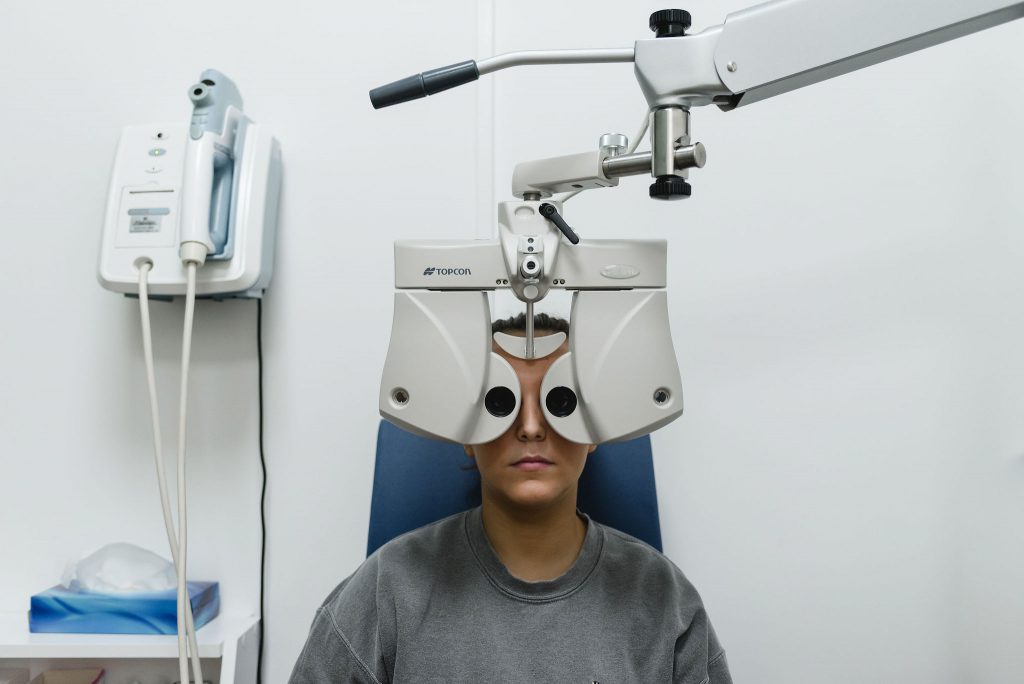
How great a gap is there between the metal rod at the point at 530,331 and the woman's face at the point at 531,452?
3 centimetres

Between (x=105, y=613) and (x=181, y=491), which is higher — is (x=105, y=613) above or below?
below

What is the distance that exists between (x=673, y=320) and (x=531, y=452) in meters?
0.46

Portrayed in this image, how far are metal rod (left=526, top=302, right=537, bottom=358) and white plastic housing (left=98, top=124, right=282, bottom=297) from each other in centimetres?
51

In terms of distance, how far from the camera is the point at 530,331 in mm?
737

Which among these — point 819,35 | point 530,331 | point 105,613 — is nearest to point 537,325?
point 530,331

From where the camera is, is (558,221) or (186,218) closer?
(558,221)

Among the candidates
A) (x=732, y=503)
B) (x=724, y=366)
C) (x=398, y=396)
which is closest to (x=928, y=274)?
(x=724, y=366)

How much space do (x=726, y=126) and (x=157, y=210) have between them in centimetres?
A: 87

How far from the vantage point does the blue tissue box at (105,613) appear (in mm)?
1051

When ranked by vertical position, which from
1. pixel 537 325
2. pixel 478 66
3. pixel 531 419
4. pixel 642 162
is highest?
pixel 478 66

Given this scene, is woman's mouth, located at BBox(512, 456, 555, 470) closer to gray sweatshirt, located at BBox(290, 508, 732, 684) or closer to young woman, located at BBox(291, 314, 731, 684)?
young woman, located at BBox(291, 314, 731, 684)

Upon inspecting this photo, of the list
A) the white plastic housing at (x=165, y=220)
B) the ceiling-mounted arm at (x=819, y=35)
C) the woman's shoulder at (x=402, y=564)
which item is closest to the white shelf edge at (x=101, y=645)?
the woman's shoulder at (x=402, y=564)

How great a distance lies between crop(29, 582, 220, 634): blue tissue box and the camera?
1.05 metres

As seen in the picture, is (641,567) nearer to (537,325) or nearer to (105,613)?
(537,325)
